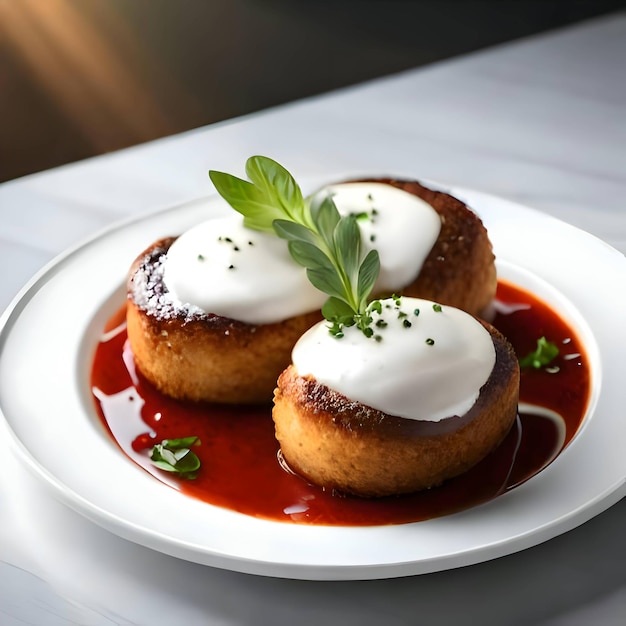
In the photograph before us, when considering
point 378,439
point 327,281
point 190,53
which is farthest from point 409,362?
point 190,53

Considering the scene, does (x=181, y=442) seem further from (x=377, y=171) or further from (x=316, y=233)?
(x=377, y=171)

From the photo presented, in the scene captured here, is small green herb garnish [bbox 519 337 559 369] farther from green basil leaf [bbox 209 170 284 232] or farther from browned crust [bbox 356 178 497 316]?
green basil leaf [bbox 209 170 284 232]

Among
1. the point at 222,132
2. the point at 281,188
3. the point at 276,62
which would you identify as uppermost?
the point at 281,188

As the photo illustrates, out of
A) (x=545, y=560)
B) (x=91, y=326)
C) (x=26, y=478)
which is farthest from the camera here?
(x=91, y=326)

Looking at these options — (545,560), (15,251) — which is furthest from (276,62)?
(545,560)

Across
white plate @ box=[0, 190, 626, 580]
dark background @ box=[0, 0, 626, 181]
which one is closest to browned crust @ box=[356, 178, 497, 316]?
white plate @ box=[0, 190, 626, 580]

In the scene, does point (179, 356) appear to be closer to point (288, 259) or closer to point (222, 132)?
point (288, 259)

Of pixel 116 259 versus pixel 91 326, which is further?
pixel 116 259
